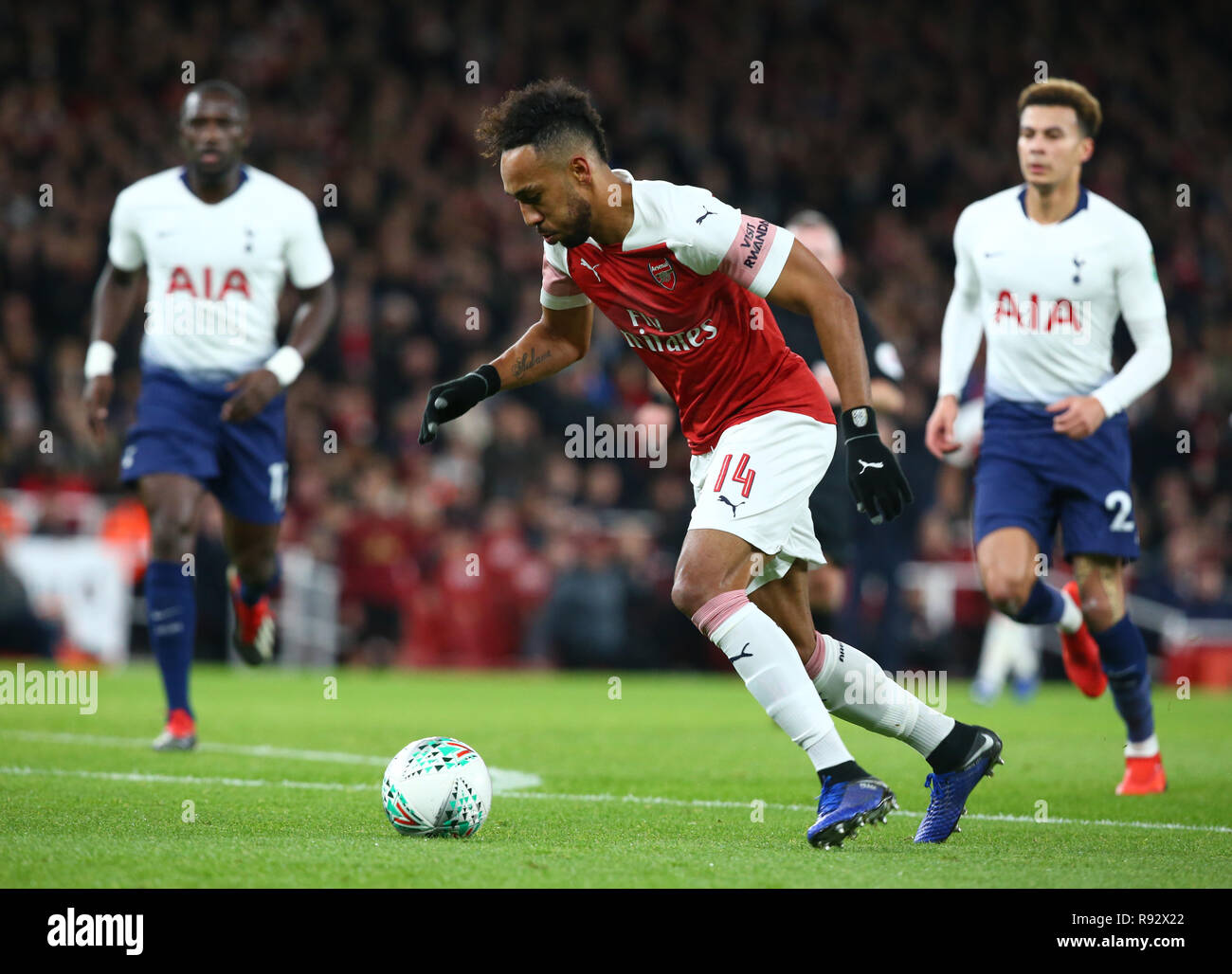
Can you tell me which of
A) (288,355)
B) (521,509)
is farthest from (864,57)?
(288,355)

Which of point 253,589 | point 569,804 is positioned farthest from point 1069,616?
point 253,589

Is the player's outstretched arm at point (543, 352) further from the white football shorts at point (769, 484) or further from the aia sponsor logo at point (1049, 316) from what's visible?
the aia sponsor logo at point (1049, 316)

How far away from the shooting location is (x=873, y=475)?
465cm

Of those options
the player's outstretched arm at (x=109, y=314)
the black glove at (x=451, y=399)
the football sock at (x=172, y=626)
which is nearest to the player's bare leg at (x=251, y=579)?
the football sock at (x=172, y=626)

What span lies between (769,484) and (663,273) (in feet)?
2.34

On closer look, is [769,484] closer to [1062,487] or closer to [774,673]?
[774,673]

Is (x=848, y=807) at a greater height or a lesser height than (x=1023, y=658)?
greater

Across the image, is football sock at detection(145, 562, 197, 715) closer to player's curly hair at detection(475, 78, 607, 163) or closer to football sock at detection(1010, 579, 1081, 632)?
player's curly hair at detection(475, 78, 607, 163)

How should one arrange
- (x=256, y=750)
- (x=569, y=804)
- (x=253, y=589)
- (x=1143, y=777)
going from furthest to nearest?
(x=253, y=589) → (x=256, y=750) → (x=1143, y=777) → (x=569, y=804)

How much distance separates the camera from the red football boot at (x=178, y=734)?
7520 millimetres

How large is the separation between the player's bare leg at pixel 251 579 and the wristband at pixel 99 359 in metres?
0.91

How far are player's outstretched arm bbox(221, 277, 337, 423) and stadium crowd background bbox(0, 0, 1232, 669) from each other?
7.76 feet

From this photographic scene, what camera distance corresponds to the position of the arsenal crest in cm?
500
